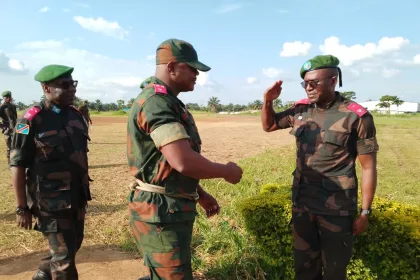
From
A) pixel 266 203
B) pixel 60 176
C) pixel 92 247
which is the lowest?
pixel 92 247

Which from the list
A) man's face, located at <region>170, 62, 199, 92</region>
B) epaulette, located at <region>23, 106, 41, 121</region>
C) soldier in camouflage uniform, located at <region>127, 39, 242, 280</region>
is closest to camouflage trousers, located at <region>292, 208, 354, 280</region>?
soldier in camouflage uniform, located at <region>127, 39, 242, 280</region>

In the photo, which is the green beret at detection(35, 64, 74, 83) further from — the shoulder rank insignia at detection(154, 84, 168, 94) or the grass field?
the grass field

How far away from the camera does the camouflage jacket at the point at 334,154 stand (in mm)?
2469

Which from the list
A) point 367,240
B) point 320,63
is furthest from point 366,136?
point 367,240

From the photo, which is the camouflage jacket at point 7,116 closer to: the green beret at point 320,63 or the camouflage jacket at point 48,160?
the camouflage jacket at point 48,160

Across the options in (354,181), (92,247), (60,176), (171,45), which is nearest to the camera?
(171,45)

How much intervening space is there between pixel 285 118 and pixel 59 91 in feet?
6.44

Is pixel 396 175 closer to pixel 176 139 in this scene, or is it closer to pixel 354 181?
pixel 354 181

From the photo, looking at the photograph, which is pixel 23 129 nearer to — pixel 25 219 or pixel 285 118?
pixel 25 219

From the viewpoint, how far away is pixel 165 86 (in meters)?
1.85

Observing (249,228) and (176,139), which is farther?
(249,228)

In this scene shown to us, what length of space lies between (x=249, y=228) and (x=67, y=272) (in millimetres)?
1710

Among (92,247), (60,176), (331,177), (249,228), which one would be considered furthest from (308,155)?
(92,247)

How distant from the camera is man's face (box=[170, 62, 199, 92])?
1858 mm
